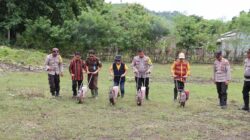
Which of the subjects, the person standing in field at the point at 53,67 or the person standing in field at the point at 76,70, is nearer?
the person standing in field at the point at 76,70

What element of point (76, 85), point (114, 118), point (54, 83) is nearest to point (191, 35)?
point (76, 85)

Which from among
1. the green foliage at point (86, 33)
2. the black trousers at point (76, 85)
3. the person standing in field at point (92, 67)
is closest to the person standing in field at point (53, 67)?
the black trousers at point (76, 85)

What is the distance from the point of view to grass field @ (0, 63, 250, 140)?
11.6 meters

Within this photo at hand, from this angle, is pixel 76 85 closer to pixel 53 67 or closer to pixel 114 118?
pixel 53 67

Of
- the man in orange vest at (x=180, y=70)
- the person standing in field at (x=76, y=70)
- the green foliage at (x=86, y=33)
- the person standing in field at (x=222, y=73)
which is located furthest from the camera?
the green foliage at (x=86, y=33)

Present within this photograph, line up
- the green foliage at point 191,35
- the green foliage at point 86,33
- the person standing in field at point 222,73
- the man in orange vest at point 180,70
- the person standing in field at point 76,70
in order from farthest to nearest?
1. the green foliage at point 191,35
2. the green foliage at point 86,33
3. the person standing in field at point 76,70
4. the man in orange vest at point 180,70
5. the person standing in field at point 222,73

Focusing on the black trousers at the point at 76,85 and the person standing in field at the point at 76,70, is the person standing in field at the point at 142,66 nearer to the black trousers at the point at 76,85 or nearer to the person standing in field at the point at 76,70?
the person standing in field at the point at 76,70

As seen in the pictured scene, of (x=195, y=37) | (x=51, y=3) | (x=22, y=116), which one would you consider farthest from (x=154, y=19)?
(x=22, y=116)

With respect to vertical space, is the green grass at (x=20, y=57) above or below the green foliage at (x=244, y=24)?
below

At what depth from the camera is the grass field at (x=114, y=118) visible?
38.0ft

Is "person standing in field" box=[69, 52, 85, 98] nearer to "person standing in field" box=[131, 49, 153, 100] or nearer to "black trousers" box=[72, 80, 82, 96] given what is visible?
"black trousers" box=[72, 80, 82, 96]

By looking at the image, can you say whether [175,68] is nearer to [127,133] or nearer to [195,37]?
[127,133]

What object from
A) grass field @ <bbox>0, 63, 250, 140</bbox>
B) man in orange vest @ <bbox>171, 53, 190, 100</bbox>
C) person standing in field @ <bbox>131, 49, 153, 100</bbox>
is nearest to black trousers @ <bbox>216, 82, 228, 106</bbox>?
grass field @ <bbox>0, 63, 250, 140</bbox>

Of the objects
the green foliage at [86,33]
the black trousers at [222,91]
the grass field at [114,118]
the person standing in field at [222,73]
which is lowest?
the grass field at [114,118]
